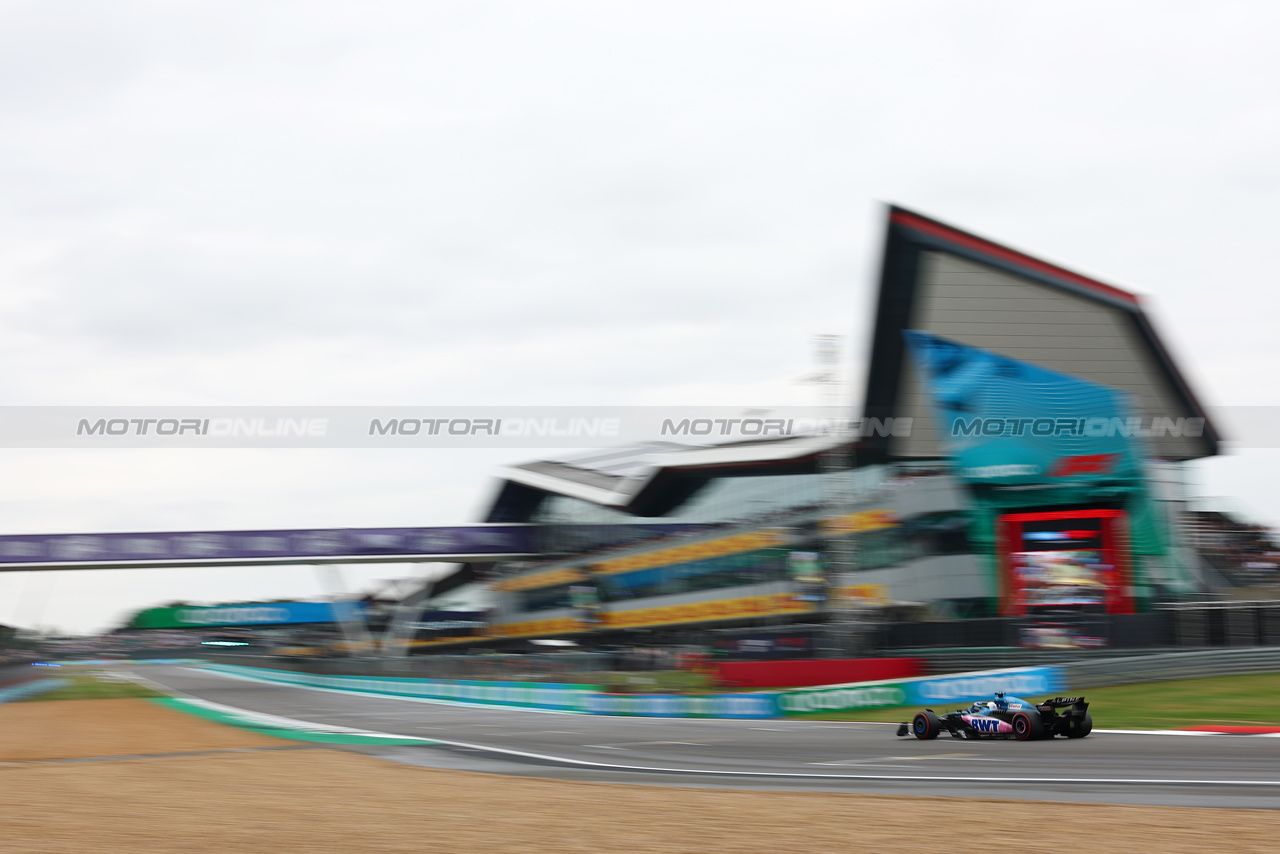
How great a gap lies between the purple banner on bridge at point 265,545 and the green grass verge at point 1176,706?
31.7 m

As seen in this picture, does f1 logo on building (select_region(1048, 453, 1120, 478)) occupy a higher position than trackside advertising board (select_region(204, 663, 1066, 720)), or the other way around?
f1 logo on building (select_region(1048, 453, 1120, 478))

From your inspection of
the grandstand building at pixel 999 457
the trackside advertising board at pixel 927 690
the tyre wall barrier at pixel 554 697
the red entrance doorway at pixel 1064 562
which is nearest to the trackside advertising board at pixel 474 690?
the tyre wall barrier at pixel 554 697

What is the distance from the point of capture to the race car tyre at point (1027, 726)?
46.2 feet

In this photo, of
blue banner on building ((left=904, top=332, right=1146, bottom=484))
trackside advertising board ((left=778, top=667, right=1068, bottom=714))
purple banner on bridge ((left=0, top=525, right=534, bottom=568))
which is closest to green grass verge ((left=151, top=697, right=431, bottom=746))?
trackside advertising board ((left=778, top=667, right=1068, bottom=714))

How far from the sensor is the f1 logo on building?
3878 centimetres

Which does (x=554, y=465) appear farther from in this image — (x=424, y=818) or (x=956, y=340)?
(x=424, y=818)

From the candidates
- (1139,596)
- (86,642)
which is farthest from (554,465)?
(86,642)

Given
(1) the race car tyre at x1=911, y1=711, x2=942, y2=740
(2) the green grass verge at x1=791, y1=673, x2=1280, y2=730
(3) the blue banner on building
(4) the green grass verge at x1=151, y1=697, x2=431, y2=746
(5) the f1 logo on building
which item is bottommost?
(4) the green grass verge at x1=151, y1=697, x2=431, y2=746

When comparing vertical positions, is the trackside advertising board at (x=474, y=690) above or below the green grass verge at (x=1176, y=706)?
below

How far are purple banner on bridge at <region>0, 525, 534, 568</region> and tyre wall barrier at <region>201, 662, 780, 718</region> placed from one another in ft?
19.3

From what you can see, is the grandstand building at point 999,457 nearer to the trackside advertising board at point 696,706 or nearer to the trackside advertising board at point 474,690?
the trackside advertising board at point 474,690

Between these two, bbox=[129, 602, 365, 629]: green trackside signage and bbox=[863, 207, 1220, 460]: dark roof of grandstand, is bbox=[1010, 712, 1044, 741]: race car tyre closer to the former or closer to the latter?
bbox=[863, 207, 1220, 460]: dark roof of grandstand

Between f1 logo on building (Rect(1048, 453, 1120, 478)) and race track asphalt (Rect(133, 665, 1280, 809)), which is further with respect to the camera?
f1 logo on building (Rect(1048, 453, 1120, 478))

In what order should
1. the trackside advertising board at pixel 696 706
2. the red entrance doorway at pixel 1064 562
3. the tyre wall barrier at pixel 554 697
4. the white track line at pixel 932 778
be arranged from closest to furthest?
the white track line at pixel 932 778 < the trackside advertising board at pixel 696 706 < the tyre wall barrier at pixel 554 697 < the red entrance doorway at pixel 1064 562
